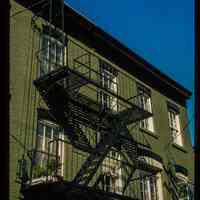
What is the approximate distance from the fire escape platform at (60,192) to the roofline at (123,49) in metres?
6.34

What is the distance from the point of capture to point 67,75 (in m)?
10.4

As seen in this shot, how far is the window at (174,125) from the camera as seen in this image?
60.0 feet

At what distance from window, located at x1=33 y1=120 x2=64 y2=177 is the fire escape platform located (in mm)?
640

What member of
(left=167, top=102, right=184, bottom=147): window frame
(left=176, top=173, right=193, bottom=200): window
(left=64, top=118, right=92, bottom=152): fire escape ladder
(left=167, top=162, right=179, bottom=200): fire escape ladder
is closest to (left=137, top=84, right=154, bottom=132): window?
(left=167, top=102, right=184, bottom=147): window frame

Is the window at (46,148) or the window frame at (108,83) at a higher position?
the window frame at (108,83)

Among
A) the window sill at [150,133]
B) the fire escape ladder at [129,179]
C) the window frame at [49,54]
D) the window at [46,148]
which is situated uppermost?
the window frame at [49,54]

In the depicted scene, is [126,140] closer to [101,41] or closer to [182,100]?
[101,41]

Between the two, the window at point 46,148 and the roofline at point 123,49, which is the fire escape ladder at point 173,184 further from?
the window at point 46,148

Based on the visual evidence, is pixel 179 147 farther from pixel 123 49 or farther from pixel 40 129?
pixel 40 129

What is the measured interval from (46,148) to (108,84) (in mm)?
5233
